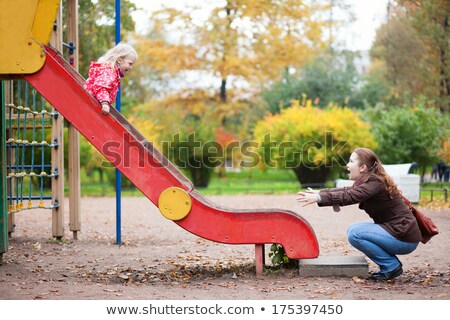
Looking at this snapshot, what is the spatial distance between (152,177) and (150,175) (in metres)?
0.03

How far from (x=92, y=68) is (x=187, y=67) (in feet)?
68.7

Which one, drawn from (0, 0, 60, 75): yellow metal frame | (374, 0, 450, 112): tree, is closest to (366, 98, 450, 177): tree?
(374, 0, 450, 112): tree

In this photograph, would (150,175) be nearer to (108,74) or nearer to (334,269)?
(108,74)

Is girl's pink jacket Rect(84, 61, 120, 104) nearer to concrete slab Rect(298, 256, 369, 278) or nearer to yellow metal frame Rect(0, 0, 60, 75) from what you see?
yellow metal frame Rect(0, 0, 60, 75)

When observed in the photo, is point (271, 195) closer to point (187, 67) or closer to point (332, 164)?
point (332, 164)

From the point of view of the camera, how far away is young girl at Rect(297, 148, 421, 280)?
19.9 ft

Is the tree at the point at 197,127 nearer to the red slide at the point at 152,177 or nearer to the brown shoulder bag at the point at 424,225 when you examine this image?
the red slide at the point at 152,177

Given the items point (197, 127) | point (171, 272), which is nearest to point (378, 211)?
point (171, 272)

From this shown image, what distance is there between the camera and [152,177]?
6.45 m

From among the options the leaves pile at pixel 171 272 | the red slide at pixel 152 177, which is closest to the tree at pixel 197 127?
the leaves pile at pixel 171 272

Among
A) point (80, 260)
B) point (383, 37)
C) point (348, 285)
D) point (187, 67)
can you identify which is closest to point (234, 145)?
point (187, 67)

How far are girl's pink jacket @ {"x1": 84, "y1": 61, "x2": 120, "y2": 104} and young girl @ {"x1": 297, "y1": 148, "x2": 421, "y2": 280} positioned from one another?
6.96 feet

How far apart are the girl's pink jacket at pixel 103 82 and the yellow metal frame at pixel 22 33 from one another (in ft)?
1.80

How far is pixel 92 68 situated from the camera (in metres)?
6.75
